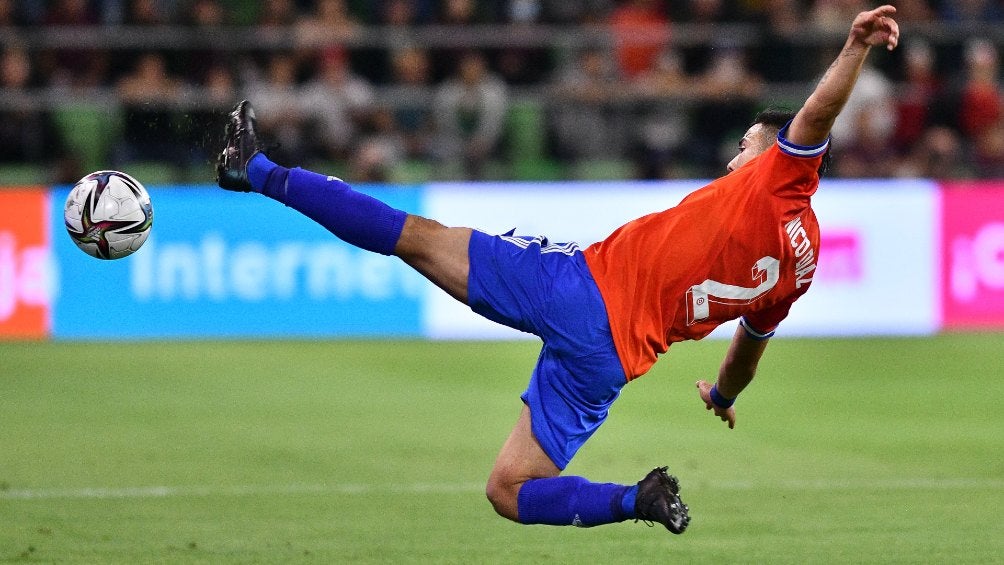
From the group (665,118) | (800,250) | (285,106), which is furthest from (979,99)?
(800,250)

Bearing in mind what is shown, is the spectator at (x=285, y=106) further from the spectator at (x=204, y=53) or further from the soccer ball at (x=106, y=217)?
the soccer ball at (x=106, y=217)

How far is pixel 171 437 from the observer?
9.23 m

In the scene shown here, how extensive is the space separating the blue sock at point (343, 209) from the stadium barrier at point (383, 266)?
8194mm

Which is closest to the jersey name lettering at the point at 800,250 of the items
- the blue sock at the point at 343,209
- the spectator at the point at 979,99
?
the blue sock at the point at 343,209

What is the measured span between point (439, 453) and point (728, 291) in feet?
11.8

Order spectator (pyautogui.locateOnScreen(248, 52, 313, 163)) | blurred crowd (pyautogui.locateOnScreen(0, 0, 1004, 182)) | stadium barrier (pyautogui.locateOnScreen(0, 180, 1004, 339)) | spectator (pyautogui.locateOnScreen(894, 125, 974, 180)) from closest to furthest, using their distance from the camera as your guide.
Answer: stadium barrier (pyautogui.locateOnScreen(0, 180, 1004, 339)), spectator (pyautogui.locateOnScreen(248, 52, 313, 163)), blurred crowd (pyautogui.locateOnScreen(0, 0, 1004, 182)), spectator (pyautogui.locateOnScreen(894, 125, 974, 180))

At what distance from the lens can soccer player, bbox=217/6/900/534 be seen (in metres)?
5.37

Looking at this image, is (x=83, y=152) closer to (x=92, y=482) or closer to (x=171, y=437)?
(x=171, y=437)

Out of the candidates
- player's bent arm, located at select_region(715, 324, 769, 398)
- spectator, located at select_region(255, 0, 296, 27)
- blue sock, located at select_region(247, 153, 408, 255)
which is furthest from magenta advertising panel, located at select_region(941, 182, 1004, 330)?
blue sock, located at select_region(247, 153, 408, 255)

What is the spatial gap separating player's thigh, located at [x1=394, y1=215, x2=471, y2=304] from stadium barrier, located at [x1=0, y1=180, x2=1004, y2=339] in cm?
822

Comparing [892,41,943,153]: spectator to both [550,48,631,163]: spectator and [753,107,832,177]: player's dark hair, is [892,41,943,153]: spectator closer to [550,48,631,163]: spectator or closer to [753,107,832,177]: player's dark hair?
[550,48,631,163]: spectator

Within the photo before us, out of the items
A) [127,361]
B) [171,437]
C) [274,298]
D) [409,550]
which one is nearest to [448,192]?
[274,298]

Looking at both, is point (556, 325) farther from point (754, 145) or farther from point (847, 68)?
point (847, 68)

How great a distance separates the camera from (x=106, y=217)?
6016 mm
